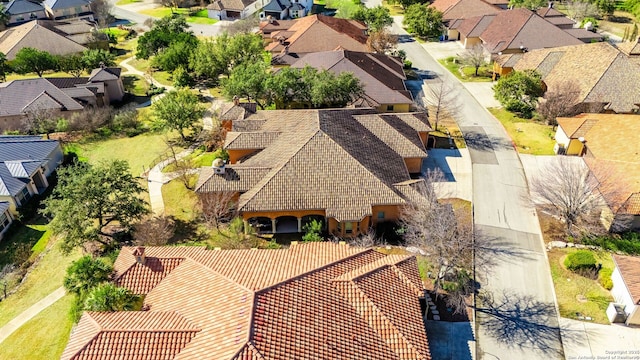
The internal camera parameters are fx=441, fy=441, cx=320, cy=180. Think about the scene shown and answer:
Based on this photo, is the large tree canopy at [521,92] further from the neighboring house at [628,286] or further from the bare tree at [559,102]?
the neighboring house at [628,286]

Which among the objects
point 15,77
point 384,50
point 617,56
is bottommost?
point 15,77

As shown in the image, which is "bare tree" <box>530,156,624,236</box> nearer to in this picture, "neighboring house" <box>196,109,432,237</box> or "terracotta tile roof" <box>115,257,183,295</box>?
"neighboring house" <box>196,109,432,237</box>

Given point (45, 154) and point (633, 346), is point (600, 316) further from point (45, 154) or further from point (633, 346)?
point (45, 154)

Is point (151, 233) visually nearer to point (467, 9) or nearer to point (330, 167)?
point (330, 167)

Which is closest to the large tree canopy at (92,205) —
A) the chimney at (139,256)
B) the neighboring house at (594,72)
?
the chimney at (139,256)

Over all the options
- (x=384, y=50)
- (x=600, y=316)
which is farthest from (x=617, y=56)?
(x=600, y=316)

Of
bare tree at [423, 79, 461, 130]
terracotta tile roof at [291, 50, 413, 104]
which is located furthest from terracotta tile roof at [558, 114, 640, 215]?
terracotta tile roof at [291, 50, 413, 104]

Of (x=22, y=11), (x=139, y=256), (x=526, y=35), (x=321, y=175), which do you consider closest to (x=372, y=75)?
(x=321, y=175)
